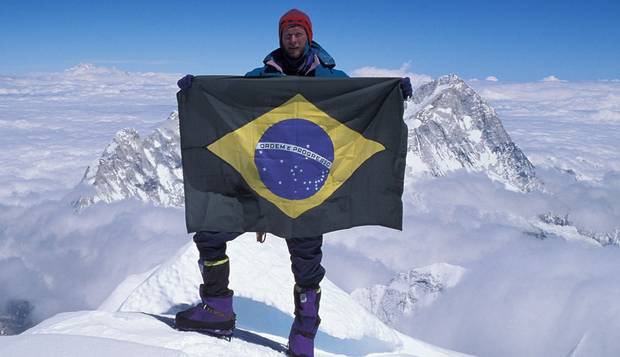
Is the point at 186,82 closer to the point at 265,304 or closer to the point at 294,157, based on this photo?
the point at 294,157

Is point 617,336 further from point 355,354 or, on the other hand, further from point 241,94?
point 241,94

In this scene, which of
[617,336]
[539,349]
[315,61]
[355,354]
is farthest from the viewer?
[539,349]

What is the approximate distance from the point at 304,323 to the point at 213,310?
1187mm

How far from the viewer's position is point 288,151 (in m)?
5.66

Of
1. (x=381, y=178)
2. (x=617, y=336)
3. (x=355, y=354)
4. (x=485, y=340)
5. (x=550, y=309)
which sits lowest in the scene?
(x=485, y=340)

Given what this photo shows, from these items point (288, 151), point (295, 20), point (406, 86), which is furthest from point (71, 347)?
point (406, 86)

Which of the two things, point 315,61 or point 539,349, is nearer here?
point 315,61

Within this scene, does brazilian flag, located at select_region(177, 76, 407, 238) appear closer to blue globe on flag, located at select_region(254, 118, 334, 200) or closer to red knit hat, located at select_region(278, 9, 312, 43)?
blue globe on flag, located at select_region(254, 118, 334, 200)

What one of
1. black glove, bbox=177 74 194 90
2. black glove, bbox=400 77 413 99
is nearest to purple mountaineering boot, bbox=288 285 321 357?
black glove, bbox=400 77 413 99

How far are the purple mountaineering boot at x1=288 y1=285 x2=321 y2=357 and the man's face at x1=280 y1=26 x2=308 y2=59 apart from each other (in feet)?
9.86

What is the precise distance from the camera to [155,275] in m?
8.58

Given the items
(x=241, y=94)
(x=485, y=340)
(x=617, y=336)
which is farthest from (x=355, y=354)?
(x=485, y=340)

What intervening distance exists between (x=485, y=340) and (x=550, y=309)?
27112mm

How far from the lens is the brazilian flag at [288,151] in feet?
18.6
